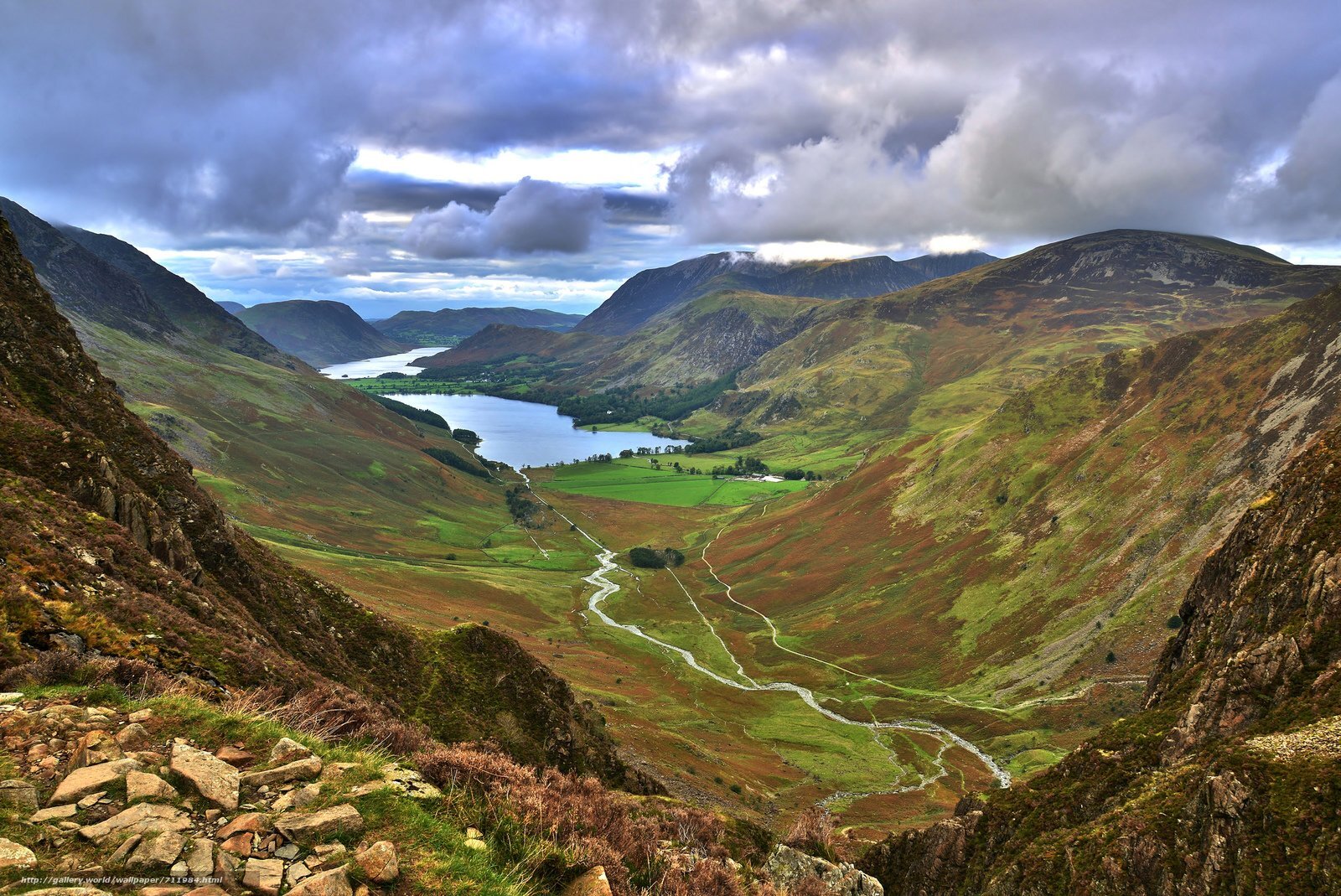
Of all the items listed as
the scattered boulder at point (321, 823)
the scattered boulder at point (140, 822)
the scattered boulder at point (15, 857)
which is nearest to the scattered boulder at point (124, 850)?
the scattered boulder at point (140, 822)

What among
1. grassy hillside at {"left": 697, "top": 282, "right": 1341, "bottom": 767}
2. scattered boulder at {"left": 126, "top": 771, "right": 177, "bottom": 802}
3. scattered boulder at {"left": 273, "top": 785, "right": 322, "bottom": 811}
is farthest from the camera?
grassy hillside at {"left": 697, "top": 282, "right": 1341, "bottom": 767}

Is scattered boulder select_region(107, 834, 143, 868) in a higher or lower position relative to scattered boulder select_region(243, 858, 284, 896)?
higher

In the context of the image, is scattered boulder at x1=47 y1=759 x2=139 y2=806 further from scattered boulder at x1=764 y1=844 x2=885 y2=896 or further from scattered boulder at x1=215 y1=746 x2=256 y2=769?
scattered boulder at x1=764 y1=844 x2=885 y2=896

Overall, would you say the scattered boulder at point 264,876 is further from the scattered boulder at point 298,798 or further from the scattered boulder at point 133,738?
the scattered boulder at point 133,738

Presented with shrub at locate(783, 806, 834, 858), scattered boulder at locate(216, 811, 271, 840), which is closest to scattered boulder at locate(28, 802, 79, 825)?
scattered boulder at locate(216, 811, 271, 840)

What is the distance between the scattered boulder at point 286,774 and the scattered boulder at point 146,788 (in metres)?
1.03

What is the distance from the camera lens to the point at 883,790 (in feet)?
240

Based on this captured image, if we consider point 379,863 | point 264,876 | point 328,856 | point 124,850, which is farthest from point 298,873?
point 124,850

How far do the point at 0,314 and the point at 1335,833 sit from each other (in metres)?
53.0

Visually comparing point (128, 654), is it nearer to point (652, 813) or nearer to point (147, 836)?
point (147, 836)

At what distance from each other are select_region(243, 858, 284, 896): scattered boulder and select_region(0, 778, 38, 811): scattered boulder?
2839 millimetres

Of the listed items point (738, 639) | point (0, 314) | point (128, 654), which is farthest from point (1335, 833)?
point (738, 639)

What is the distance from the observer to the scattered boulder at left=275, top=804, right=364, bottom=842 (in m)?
9.70

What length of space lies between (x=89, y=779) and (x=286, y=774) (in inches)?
101
